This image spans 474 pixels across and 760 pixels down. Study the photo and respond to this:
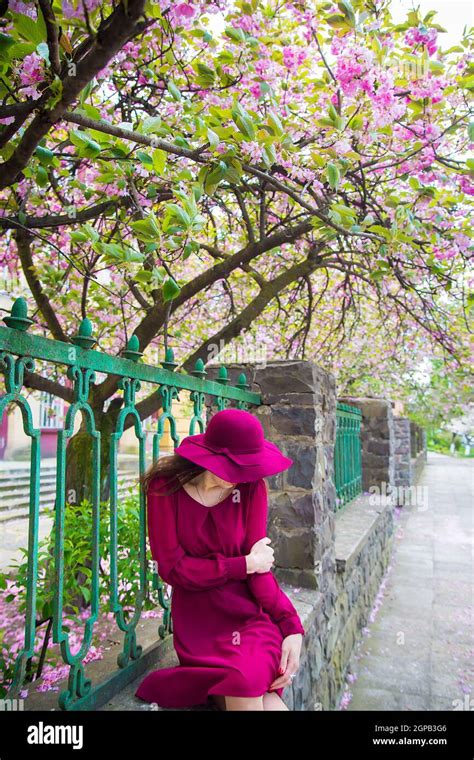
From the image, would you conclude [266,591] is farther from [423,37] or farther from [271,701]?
[423,37]

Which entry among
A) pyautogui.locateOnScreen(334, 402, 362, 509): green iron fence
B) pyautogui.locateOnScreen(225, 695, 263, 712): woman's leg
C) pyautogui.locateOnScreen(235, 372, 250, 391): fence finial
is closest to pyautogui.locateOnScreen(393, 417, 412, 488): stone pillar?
pyautogui.locateOnScreen(334, 402, 362, 509): green iron fence

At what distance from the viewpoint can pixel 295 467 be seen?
117 inches

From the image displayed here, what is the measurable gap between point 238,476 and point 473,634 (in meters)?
3.81

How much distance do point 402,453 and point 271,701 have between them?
976 centimetres

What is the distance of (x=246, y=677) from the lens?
59.1 inches

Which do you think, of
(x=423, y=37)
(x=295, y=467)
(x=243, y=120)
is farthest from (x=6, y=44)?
(x=295, y=467)

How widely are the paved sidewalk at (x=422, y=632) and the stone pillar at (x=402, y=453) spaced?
2534mm

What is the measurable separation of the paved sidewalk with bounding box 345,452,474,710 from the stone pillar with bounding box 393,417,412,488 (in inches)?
99.8

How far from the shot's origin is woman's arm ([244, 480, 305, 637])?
5.78ft

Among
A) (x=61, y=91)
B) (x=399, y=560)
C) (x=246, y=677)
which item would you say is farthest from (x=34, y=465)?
(x=399, y=560)

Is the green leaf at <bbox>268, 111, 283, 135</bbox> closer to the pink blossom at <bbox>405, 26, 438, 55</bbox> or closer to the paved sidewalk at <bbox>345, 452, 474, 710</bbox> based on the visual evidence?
the pink blossom at <bbox>405, 26, 438, 55</bbox>

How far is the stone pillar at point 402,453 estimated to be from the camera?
10.5m

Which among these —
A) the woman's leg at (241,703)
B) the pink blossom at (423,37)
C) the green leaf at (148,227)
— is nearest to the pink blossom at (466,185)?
the pink blossom at (423,37)
